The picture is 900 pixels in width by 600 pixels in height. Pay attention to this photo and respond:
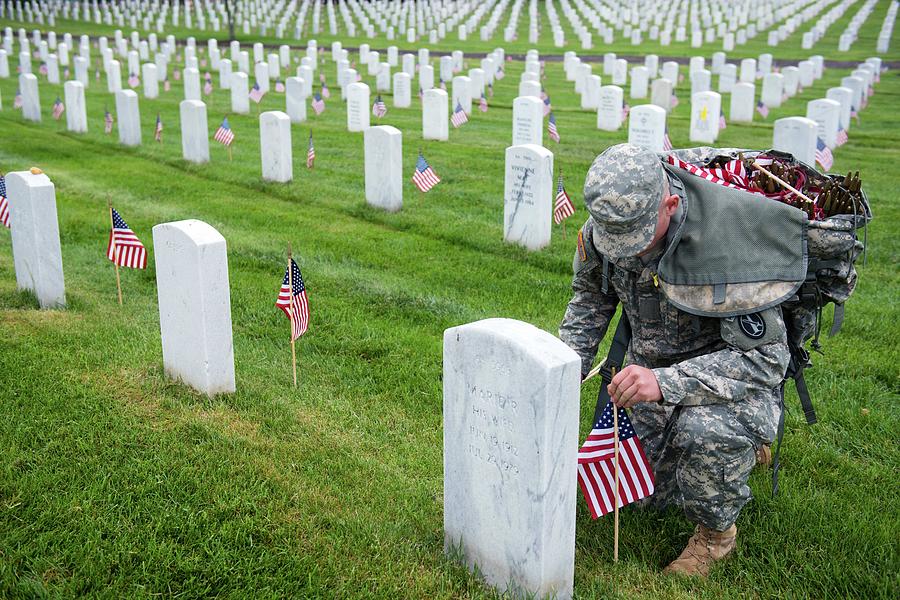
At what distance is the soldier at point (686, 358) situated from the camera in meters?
3.17

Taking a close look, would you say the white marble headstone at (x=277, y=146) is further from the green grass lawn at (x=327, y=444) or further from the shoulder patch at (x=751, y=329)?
the shoulder patch at (x=751, y=329)

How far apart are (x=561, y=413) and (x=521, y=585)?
0.70m

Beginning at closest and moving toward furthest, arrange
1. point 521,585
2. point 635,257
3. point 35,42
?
point 521,585, point 635,257, point 35,42

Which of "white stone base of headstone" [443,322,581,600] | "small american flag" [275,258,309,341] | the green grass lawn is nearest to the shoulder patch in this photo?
"white stone base of headstone" [443,322,581,600]

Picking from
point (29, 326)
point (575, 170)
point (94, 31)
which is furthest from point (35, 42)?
point (29, 326)

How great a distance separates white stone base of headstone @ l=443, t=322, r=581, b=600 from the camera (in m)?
2.94

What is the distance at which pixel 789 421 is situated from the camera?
15.9 feet

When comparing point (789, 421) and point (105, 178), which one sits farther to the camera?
point (105, 178)

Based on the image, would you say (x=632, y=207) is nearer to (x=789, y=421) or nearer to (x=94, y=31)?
(x=789, y=421)

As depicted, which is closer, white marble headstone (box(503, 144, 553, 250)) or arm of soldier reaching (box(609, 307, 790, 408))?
arm of soldier reaching (box(609, 307, 790, 408))

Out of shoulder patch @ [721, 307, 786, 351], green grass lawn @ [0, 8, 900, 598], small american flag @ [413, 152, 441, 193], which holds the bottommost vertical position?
green grass lawn @ [0, 8, 900, 598]

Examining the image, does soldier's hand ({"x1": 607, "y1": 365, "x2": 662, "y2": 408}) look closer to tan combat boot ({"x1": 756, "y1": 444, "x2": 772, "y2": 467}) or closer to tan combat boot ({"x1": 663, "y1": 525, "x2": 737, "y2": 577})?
tan combat boot ({"x1": 663, "y1": 525, "x2": 737, "y2": 577})

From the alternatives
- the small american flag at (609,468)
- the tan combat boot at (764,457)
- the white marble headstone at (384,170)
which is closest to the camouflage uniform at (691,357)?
the small american flag at (609,468)

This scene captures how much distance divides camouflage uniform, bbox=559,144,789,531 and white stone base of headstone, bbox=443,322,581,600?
0.53 meters
